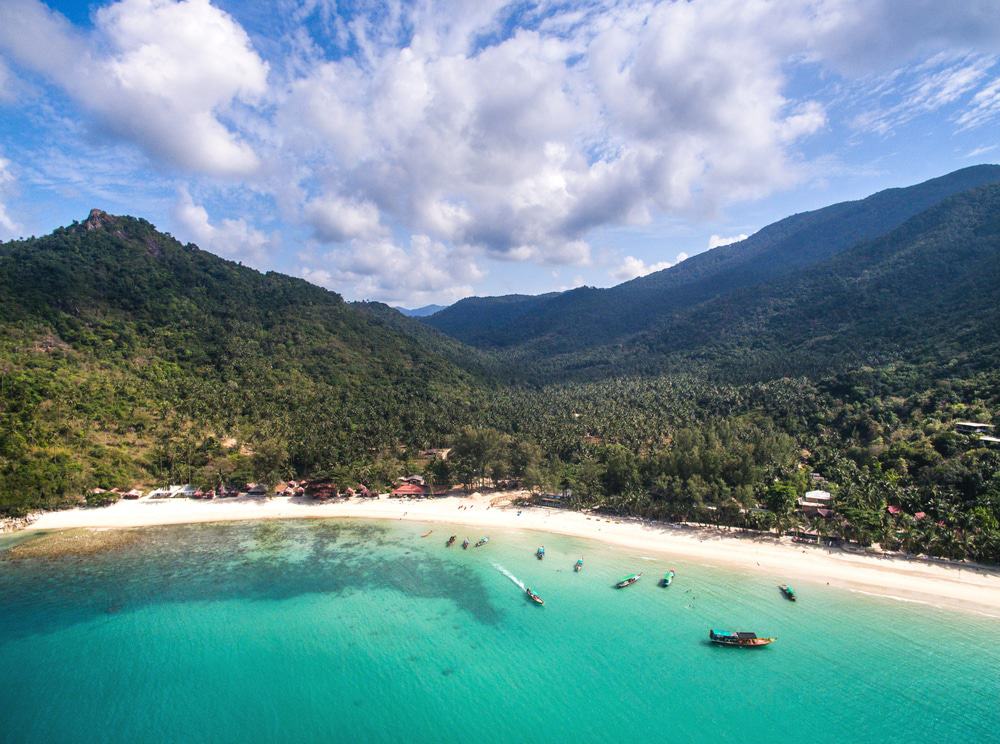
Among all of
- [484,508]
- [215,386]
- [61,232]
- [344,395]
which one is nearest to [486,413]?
[344,395]

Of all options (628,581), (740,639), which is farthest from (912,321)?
(740,639)

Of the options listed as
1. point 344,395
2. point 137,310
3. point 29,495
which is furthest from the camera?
point 137,310

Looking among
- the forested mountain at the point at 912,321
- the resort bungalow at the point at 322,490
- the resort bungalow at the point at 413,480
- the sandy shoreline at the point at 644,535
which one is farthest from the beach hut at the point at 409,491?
the forested mountain at the point at 912,321

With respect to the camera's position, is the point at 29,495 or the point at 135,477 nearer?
the point at 29,495

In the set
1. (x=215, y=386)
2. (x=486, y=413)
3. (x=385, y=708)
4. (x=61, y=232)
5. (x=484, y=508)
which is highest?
(x=61, y=232)

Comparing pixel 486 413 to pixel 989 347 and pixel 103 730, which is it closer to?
pixel 103 730

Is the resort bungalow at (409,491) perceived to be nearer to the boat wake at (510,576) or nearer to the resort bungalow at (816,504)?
the boat wake at (510,576)

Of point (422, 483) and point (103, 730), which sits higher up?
point (422, 483)

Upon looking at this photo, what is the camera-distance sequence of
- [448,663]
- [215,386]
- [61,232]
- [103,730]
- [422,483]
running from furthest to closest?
1. [61,232]
2. [215,386]
3. [422,483]
4. [448,663]
5. [103,730]
